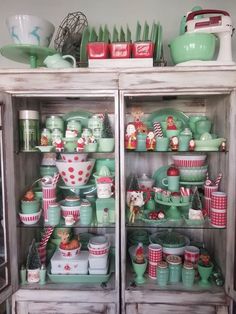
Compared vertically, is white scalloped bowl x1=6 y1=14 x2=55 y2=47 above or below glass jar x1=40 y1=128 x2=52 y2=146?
above

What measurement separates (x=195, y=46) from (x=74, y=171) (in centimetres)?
82

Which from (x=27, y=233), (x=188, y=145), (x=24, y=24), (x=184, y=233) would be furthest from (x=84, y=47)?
(x=184, y=233)

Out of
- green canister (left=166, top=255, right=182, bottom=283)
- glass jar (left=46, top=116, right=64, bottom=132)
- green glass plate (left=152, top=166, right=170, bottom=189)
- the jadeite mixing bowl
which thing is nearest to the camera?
the jadeite mixing bowl

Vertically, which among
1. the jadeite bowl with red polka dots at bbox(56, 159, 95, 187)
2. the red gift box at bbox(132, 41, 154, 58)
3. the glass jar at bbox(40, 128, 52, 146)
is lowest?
the jadeite bowl with red polka dots at bbox(56, 159, 95, 187)

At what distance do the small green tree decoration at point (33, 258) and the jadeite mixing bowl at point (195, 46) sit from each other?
118 cm

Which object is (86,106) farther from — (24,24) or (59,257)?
(59,257)

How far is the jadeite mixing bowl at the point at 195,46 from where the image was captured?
45.5 inches

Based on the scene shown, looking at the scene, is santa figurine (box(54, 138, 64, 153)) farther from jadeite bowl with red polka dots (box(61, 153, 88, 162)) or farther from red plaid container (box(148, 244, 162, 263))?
red plaid container (box(148, 244, 162, 263))

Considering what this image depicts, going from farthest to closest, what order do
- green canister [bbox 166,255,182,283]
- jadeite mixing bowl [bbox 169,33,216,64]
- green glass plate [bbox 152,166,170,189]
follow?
green glass plate [bbox 152,166,170,189], green canister [bbox 166,255,182,283], jadeite mixing bowl [bbox 169,33,216,64]

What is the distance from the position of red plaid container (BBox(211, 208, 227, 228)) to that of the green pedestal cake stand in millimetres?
1086

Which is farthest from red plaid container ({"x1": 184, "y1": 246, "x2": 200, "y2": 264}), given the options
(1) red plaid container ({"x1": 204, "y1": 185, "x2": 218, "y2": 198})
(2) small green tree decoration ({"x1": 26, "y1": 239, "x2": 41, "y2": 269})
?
(2) small green tree decoration ({"x1": 26, "y1": 239, "x2": 41, "y2": 269})

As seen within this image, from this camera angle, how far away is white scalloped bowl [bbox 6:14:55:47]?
3.95ft

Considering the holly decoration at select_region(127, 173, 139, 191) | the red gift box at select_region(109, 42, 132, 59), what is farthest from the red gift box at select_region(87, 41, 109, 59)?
the holly decoration at select_region(127, 173, 139, 191)

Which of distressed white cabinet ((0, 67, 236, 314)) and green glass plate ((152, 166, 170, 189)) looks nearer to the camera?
distressed white cabinet ((0, 67, 236, 314))
